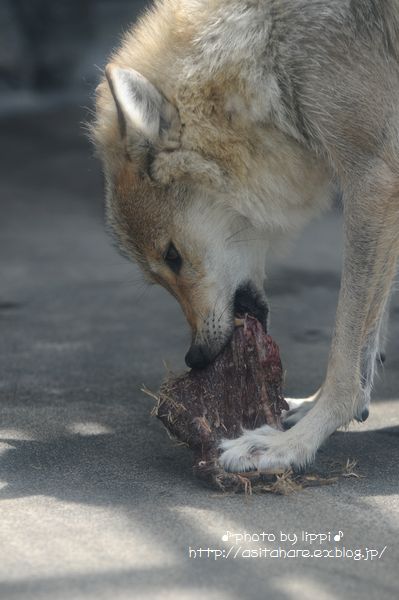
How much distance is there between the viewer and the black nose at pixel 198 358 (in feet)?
13.7

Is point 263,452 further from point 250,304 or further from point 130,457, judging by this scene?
point 250,304

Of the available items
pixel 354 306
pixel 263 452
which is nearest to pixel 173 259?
pixel 354 306

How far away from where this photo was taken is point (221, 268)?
14.6ft

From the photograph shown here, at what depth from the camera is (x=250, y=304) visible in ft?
14.9

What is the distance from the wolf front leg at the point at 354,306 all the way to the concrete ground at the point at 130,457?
8.5 inches

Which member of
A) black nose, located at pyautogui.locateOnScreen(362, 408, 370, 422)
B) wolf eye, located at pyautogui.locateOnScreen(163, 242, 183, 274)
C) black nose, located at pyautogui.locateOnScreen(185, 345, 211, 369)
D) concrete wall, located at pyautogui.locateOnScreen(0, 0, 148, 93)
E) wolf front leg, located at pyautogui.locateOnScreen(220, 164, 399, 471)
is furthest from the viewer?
concrete wall, located at pyautogui.locateOnScreen(0, 0, 148, 93)

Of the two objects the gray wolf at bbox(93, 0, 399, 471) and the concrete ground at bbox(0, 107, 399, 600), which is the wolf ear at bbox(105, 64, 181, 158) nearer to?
the gray wolf at bbox(93, 0, 399, 471)

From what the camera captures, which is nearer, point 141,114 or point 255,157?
point 141,114

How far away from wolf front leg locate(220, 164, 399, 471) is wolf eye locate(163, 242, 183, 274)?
2.44 feet

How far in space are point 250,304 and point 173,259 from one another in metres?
0.41

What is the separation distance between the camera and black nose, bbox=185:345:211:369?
13.7 feet

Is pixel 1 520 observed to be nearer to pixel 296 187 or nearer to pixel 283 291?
pixel 296 187

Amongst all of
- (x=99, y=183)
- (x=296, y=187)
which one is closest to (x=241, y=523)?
(x=296, y=187)

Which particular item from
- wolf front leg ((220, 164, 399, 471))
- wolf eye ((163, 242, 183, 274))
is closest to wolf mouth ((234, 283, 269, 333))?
wolf eye ((163, 242, 183, 274))
